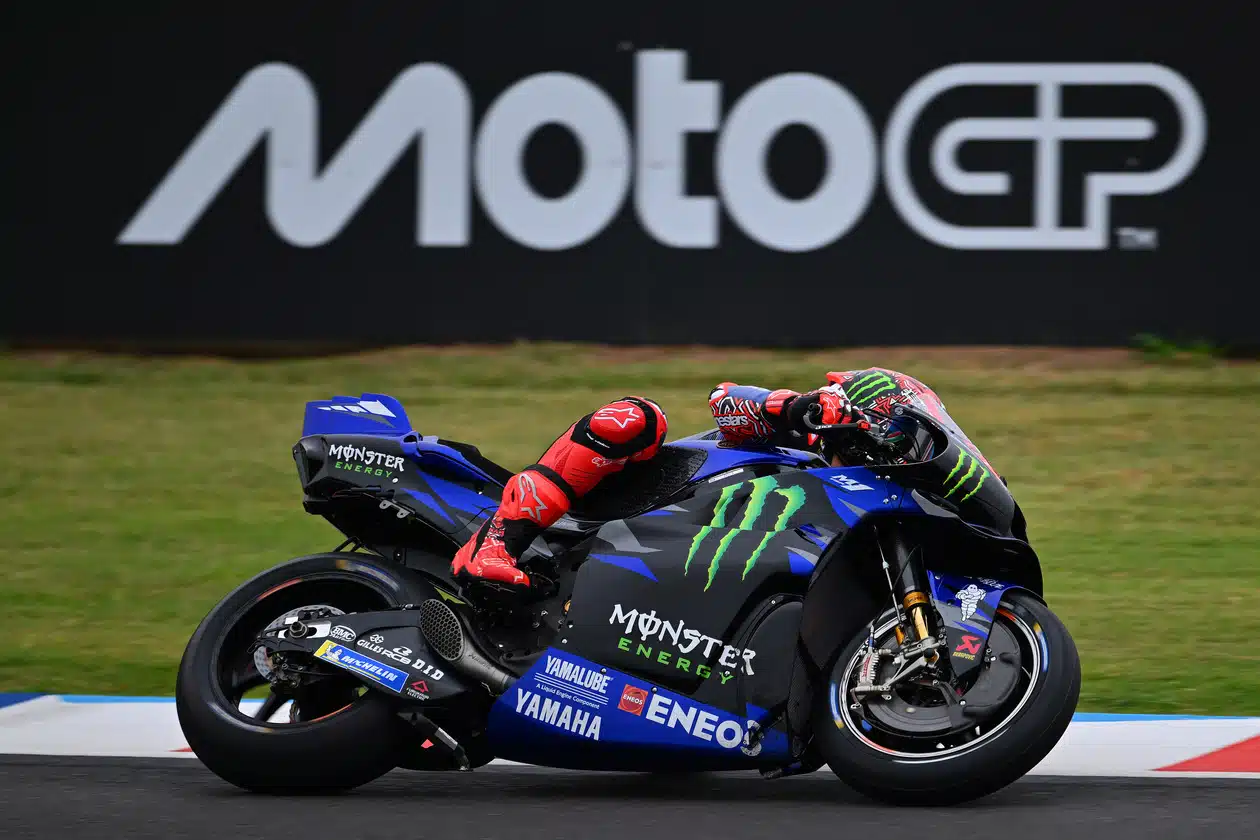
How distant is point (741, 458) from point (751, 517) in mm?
231

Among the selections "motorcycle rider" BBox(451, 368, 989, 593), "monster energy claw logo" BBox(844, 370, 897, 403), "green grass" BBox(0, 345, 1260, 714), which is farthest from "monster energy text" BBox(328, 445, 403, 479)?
"green grass" BBox(0, 345, 1260, 714)

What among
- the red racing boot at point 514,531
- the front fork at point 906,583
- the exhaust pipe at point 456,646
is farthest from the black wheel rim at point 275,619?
the front fork at point 906,583

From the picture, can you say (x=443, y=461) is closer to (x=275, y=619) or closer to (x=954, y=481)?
(x=275, y=619)

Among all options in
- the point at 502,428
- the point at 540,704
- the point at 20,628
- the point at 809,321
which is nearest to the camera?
the point at 540,704

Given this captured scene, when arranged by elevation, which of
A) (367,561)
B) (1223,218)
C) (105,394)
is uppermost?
(367,561)

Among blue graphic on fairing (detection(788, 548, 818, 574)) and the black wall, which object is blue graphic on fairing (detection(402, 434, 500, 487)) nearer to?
blue graphic on fairing (detection(788, 548, 818, 574))

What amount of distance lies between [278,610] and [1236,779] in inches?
105

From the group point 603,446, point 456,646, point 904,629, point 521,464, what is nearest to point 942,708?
point 904,629

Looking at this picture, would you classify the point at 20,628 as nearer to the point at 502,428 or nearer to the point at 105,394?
the point at 502,428

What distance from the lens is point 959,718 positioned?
4523 mm

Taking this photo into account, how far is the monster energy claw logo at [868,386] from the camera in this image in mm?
4770

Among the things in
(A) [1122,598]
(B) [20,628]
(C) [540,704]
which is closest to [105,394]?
(B) [20,628]

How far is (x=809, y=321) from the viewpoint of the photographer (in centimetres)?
1176

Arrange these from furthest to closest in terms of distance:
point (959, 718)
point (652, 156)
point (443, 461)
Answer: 1. point (652, 156)
2. point (443, 461)
3. point (959, 718)
